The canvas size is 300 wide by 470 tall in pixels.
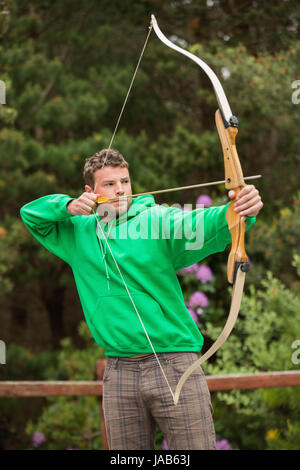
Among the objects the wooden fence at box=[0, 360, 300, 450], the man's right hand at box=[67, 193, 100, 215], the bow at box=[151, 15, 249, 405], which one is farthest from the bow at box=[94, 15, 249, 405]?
the wooden fence at box=[0, 360, 300, 450]

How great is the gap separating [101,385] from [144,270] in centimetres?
110

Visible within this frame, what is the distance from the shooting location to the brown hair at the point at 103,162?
161cm

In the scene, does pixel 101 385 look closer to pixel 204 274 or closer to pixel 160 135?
pixel 204 274

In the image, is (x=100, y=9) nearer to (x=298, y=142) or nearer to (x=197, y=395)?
(x=298, y=142)

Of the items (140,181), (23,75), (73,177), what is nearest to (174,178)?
(140,181)

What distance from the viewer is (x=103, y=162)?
5.30 feet

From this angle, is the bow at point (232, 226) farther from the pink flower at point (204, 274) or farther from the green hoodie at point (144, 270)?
the pink flower at point (204, 274)

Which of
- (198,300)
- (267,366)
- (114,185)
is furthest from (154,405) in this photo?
(198,300)

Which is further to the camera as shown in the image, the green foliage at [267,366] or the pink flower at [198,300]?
the pink flower at [198,300]

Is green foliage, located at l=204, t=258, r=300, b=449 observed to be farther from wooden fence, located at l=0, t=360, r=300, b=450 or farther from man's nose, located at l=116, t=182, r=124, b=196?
man's nose, located at l=116, t=182, r=124, b=196

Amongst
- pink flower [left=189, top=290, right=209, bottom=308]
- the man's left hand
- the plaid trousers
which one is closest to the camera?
the man's left hand

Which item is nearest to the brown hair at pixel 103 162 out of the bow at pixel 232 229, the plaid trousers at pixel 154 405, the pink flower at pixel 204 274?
the bow at pixel 232 229

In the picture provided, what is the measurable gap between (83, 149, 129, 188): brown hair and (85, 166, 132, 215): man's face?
0.01 meters

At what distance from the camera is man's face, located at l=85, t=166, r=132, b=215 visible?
62.2 inches
